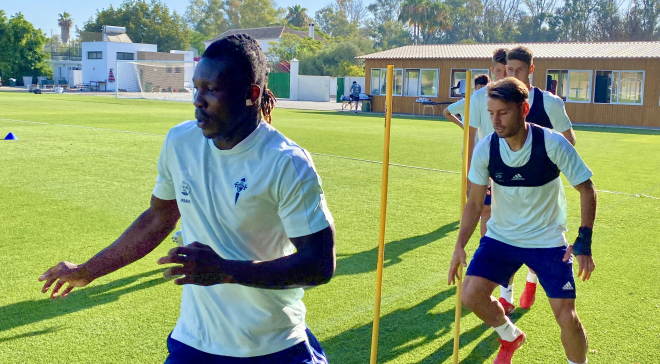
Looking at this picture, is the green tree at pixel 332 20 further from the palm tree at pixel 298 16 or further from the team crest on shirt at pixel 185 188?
the team crest on shirt at pixel 185 188

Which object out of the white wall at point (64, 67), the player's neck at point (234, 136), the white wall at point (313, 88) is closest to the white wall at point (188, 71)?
the white wall at point (313, 88)

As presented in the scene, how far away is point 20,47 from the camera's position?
2744 inches

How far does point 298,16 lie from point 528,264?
114438 mm

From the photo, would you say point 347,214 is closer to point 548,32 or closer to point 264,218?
point 264,218

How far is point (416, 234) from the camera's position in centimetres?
821

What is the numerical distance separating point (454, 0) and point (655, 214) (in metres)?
100.0

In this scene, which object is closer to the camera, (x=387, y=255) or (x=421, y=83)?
(x=387, y=255)

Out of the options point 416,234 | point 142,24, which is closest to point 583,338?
point 416,234

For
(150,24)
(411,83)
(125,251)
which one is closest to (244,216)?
(125,251)

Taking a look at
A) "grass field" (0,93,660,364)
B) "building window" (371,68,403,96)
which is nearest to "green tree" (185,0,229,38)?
"building window" (371,68,403,96)

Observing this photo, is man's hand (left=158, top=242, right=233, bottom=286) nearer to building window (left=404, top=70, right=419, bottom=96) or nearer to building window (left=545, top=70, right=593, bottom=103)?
building window (left=545, top=70, right=593, bottom=103)

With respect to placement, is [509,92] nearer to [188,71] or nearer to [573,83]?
[573,83]

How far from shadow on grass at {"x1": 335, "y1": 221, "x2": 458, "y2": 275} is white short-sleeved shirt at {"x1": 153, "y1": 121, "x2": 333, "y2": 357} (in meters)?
4.09

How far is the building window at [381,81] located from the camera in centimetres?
3912
